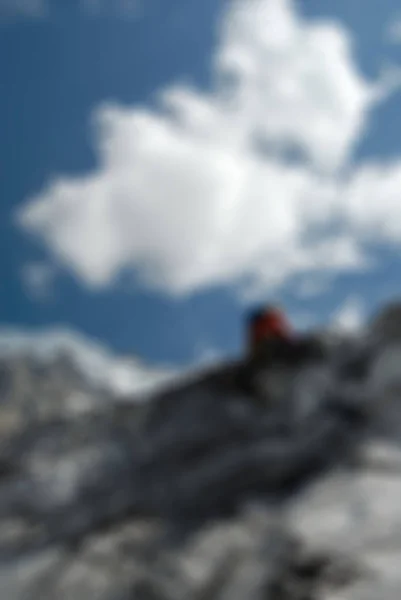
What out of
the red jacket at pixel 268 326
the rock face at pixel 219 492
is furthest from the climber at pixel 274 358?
the red jacket at pixel 268 326

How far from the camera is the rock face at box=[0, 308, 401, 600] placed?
4.76 meters

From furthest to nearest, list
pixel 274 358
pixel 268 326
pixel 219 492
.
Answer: pixel 268 326 → pixel 274 358 → pixel 219 492

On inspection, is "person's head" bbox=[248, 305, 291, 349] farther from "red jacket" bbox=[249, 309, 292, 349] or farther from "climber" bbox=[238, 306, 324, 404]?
"climber" bbox=[238, 306, 324, 404]

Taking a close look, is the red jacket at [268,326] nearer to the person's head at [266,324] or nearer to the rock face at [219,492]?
the person's head at [266,324]

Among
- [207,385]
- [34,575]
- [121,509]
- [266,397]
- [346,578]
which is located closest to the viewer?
[346,578]

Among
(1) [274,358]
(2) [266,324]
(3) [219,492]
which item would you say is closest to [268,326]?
(2) [266,324]

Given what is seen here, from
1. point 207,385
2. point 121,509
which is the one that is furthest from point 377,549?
point 207,385

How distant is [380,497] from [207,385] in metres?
2.65

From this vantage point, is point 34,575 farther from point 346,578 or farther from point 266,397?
point 266,397

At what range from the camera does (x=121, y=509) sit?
5871 mm

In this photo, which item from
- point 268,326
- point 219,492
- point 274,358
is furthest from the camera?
point 268,326

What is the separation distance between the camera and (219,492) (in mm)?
5852

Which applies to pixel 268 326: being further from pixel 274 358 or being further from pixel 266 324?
pixel 274 358

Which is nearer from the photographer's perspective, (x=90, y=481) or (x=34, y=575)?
(x=34, y=575)
